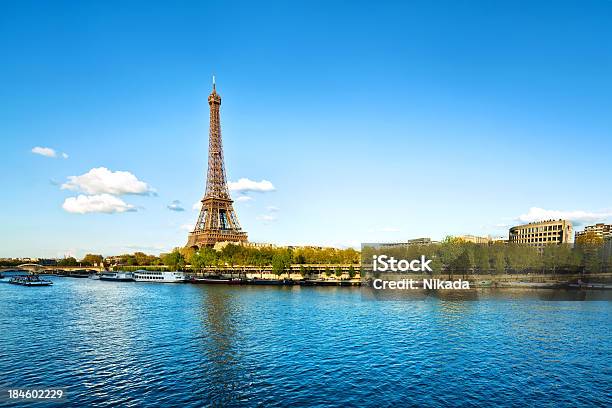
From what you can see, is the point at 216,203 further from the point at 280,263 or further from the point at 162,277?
the point at 280,263

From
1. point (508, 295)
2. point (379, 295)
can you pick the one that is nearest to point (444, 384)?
point (379, 295)

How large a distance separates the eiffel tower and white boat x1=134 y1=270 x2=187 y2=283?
25.6 m

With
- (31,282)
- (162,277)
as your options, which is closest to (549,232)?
(162,277)

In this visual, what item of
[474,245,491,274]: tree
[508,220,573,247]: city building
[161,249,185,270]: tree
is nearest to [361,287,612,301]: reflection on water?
[474,245,491,274]: tree

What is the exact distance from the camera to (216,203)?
162125 mm

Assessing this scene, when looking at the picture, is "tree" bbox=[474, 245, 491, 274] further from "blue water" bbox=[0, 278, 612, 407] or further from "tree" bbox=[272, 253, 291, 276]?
"blue water" bbox=[0, 278, 612, 407]

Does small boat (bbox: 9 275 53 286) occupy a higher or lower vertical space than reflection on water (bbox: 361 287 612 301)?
lower

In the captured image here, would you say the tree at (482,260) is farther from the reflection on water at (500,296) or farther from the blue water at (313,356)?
the blue water at (313,356)

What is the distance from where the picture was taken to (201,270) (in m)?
151

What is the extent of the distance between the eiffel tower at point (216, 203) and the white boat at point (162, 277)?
83.9 ft

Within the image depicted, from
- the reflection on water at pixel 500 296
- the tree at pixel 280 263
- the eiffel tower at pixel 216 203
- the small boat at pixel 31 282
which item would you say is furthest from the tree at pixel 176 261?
the reflection on water at pixel 500 296

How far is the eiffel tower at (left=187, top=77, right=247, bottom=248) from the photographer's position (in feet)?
528

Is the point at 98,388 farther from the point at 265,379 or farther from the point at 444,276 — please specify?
the point at 444,276

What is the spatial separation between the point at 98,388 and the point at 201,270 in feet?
412
